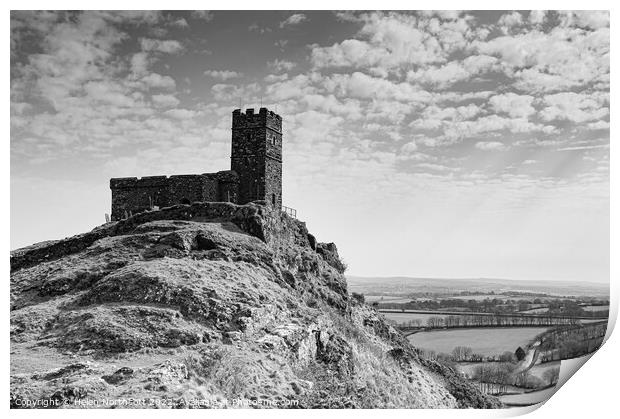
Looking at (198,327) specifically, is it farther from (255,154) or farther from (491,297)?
(491,297)

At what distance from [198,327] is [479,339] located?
17.1 meters

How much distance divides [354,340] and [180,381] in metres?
7.39

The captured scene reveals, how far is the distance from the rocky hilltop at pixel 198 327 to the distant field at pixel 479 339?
319 centimetres

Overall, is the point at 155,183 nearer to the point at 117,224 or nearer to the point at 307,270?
the point at 117,224


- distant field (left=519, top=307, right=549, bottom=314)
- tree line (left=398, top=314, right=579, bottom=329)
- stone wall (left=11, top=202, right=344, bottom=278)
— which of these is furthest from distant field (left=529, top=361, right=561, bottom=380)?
stone wall (left=11, top=202, right=344, bottom=278)

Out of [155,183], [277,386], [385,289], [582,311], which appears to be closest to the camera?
[277,386]

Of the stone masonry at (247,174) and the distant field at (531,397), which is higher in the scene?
the stone masonry at (247,174)

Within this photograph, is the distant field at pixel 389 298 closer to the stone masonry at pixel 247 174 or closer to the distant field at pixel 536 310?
the distant field at pixel 536 310

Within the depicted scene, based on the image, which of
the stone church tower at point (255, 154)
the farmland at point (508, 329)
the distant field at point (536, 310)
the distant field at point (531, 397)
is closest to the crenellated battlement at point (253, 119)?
the stone church tower at point (255, 154)

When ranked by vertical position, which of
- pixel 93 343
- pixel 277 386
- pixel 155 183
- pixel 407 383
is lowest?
pixel 407 383

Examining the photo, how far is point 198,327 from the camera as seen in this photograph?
479 inches

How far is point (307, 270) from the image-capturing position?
736 inches

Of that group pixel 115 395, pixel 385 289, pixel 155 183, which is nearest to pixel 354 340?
pixel 115 395

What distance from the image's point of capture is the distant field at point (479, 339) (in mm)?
19964
